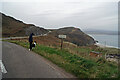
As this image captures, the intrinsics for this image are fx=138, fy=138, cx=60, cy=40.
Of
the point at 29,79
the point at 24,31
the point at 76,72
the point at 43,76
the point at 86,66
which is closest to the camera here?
the point at 29,79

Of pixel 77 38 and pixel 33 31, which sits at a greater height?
pixel 33 31

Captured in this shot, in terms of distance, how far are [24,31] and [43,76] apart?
71.6m

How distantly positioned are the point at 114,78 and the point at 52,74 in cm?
271

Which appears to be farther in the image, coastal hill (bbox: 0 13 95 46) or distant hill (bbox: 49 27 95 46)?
distant hill (bbox: 49 27 95 46)

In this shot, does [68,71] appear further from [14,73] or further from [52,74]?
[14,73]

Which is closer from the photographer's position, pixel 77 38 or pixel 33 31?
pixel 33 31

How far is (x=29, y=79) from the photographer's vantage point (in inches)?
222

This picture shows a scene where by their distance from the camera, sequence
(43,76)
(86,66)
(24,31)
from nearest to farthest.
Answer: (43,76)
(86,66)
(24,31)

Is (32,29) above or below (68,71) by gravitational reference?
above

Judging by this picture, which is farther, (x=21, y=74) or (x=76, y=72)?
(x=76, y=72)

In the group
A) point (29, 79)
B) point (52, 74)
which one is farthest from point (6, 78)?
point (52, 74)

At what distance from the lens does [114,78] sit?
5.73 metres

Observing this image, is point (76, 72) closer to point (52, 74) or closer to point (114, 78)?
point (52, 74)

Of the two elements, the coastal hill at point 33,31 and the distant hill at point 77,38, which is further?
the distant hill at point 77,38
